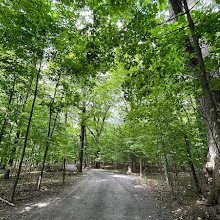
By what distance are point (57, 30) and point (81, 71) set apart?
219cm

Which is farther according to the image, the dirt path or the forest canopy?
the dirt path

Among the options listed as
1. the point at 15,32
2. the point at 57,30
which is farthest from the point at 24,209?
the point at 57,30

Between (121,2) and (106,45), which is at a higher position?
(121,2)

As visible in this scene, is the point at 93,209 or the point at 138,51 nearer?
the point at 138,51

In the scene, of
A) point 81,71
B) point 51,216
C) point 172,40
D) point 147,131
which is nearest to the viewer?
point 172,40

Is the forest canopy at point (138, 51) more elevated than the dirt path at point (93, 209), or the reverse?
the forest canopy at point (138, 51)

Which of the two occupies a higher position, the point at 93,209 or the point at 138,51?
the point at 138,51

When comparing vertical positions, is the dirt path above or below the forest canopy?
below

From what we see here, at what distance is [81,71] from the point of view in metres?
3.45

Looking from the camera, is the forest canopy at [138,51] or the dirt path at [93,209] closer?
the forest canopy at [138,51]

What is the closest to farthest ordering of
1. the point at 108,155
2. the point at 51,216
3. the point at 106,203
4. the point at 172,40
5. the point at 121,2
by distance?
the point at 121,2 → the point at 172,40 → the point at 51,216 → the point at 106,203 → the point at 108,155

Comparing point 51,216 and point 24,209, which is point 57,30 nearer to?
point 51,216

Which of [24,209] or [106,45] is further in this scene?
[24,209]

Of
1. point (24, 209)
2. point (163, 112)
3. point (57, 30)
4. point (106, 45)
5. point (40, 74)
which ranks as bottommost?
point (24, 209)
